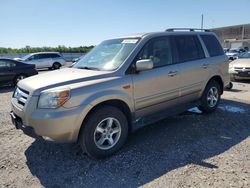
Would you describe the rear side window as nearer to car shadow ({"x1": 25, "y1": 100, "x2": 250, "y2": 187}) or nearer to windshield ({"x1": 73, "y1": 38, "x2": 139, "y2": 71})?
car shadow ({"x1": 25, "y1": 100, "x2": 250, "y2": 187})

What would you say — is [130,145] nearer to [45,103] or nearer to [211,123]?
[45,103]

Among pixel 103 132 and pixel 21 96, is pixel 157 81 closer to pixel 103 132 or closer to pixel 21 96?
pixel 103 132

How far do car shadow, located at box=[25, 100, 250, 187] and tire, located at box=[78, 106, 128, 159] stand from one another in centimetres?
16

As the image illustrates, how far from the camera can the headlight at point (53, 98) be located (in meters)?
3.42

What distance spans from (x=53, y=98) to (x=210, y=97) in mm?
4046

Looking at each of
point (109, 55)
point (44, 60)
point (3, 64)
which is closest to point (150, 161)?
point (109, 55)

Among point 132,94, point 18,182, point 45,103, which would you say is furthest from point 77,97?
point 18,182

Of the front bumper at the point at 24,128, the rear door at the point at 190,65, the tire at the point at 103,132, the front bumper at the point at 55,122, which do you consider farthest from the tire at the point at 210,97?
the front bumper at the point at 24,128

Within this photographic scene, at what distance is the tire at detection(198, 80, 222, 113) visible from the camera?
231 inches

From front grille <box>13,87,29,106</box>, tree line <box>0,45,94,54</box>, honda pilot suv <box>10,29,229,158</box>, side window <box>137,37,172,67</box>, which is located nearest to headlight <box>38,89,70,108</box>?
honda pilot suv <box>10,29,229,158</box>

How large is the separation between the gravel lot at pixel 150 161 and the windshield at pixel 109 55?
145cm

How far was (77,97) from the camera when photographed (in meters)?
3.51

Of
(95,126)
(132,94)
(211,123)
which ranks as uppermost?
(132,94)

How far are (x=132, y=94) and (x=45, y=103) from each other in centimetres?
141
